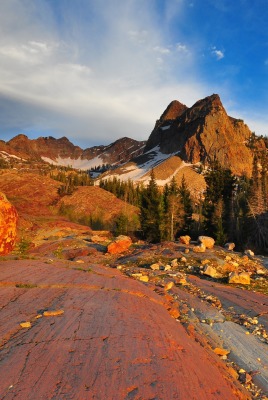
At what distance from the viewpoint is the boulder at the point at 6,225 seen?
1409 centimetres

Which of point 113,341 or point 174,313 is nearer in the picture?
point 113,341

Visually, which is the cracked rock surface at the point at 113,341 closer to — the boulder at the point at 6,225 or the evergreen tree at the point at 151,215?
the boulder at the point at 6,225

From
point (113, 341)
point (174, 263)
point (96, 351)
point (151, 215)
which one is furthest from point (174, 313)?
point (151, 215)

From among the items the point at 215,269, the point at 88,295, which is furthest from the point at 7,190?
the point at 88,295

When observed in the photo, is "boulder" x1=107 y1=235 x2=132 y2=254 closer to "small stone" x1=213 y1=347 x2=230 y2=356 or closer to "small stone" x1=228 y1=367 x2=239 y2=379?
"small stone" x1=213 y1=347 x2=230 y2=356

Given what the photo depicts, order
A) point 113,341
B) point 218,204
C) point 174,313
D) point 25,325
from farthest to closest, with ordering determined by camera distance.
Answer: point 218,204, point 174,313, point 25,325, point 113,341

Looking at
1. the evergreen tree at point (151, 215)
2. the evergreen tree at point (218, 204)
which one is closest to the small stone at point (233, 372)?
the evergreen tree at point (218, 204)

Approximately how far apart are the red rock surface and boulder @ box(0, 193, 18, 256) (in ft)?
15.1

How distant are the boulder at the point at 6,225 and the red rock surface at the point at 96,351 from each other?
4.60 m

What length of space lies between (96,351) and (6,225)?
9.96 m

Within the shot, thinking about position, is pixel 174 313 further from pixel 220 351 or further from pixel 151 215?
pixel 151 215

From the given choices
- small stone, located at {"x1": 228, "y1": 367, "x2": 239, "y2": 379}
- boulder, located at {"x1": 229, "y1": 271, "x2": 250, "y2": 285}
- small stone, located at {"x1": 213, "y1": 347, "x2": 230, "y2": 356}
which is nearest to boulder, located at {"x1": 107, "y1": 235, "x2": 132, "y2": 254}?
boulder, located at {"x1": 229, "y1": 271, "x2": 250, "y2": 285}

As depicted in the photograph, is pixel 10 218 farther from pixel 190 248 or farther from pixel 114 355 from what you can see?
pixel 190 248

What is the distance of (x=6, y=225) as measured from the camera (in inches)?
558
